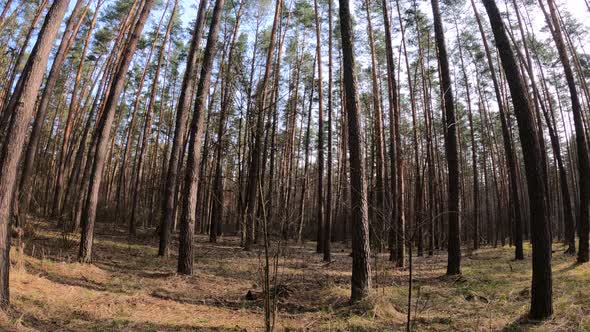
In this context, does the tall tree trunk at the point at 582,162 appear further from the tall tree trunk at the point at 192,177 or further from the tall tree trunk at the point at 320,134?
the tall tree trunk at the point at 192,177

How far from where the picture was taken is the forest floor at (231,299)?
15.6 ft

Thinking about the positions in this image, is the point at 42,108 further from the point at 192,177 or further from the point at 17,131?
the point at 17,131

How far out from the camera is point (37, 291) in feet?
17.4

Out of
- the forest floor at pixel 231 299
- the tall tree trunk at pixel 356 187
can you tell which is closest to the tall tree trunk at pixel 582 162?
the forest floor at pixel 231 299

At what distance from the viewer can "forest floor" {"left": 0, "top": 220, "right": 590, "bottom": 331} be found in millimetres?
4742

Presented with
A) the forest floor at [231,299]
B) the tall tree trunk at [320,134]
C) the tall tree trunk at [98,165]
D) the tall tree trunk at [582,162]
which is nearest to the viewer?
the forest floor at [231,299]

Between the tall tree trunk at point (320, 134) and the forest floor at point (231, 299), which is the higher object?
the tall tree trunk at point (320, 134)

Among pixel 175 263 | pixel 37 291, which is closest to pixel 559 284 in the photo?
pixel 175 263

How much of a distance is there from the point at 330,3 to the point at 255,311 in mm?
11765

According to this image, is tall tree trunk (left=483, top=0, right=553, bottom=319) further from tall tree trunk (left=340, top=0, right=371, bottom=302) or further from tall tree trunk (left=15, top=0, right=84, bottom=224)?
tall tree trunk (left=15, top=0, right=84, bottom=224)

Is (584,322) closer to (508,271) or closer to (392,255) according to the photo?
(508,271)

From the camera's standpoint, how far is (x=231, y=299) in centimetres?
639

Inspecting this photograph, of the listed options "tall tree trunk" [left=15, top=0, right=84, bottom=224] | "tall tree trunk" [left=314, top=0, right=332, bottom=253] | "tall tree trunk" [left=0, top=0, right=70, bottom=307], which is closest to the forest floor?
"tall tree trunk" [left=0, top=0, right=70, bottom=307]

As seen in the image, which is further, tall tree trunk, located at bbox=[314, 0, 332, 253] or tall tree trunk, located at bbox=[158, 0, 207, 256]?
tall tree trunk, located at bbox=[314, 0, 332, 253]
